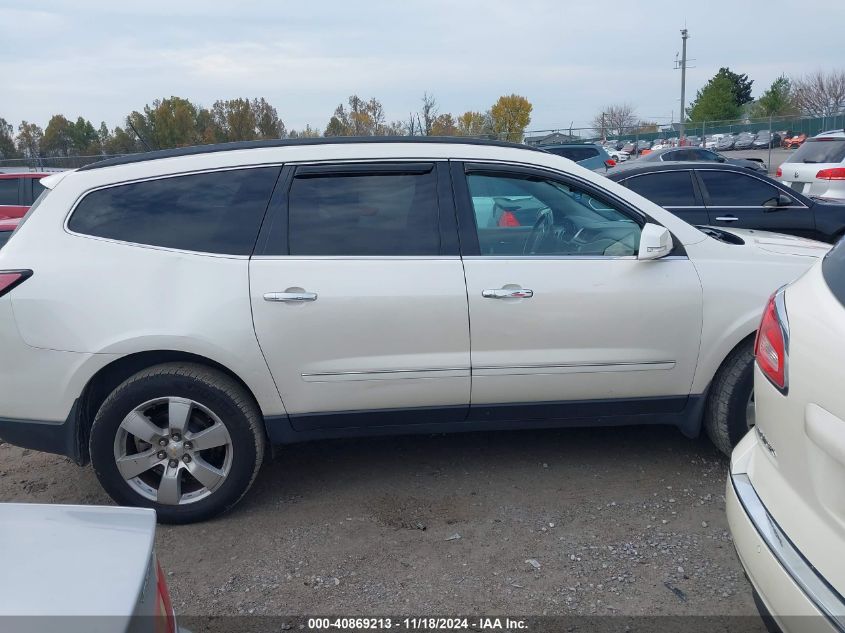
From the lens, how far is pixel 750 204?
8.08 meters

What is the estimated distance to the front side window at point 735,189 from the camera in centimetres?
807

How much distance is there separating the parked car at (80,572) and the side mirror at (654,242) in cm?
263

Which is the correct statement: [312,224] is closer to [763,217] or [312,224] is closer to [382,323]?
[382,323]

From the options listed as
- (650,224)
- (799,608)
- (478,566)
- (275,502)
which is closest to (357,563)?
(478,566)

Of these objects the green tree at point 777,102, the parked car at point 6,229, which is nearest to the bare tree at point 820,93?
the green tree at point 777,102

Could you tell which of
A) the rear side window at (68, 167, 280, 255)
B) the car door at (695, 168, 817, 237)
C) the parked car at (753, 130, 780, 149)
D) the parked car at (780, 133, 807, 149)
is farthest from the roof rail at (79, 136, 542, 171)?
the parked car at (753, 130, 780, 149)

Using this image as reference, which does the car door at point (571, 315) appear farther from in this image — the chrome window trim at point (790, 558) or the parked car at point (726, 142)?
the parked car at point (726, 142)

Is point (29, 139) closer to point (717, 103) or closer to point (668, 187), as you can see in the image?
point (668, 187)

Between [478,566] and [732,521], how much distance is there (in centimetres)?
120

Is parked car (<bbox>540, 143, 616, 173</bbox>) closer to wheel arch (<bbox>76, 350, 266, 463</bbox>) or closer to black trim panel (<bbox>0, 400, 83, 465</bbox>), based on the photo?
wheel arch (<bbox>76, 350, 266, 463</bbox>)

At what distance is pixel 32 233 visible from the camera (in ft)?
11.9

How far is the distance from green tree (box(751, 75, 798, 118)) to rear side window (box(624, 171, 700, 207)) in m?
60.9

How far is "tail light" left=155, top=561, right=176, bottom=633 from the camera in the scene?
186 cm

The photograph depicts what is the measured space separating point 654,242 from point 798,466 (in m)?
1.75
